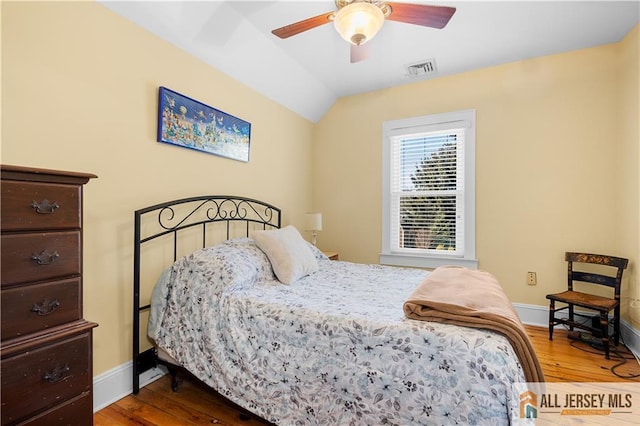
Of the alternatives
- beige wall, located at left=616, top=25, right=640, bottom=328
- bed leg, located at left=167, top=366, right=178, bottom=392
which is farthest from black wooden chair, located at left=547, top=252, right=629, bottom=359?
bed leg, located at left=167, top=366, right=178, bottom=392

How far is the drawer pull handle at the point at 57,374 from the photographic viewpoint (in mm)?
1136

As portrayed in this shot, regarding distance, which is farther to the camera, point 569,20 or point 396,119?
point 396,119

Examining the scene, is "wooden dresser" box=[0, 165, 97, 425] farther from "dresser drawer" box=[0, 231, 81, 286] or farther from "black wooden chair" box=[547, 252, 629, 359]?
"black wooden chair" box=[547, 252, 629, 359]

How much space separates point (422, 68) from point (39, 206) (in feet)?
10.7

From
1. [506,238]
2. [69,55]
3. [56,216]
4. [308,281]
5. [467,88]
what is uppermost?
[467,88]

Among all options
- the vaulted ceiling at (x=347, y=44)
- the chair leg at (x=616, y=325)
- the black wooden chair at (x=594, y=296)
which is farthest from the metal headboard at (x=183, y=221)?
the chair leg at (x=616, y=325)

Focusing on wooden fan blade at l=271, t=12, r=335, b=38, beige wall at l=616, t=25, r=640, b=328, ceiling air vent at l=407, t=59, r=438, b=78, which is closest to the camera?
wooden fan blade at l=271, t=12, r=335, b=38

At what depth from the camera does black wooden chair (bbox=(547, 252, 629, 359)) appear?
240cm

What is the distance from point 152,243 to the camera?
6.93 ft

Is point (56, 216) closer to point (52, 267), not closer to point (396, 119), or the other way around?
point (52, 267)

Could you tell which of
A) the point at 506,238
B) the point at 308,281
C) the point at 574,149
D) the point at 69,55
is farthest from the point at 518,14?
the point at 69,55

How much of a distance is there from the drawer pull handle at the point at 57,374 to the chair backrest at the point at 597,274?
360 cm

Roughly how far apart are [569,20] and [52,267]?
3.64 m

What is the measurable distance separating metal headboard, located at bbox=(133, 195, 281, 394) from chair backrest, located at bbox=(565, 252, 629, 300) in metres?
2.86
